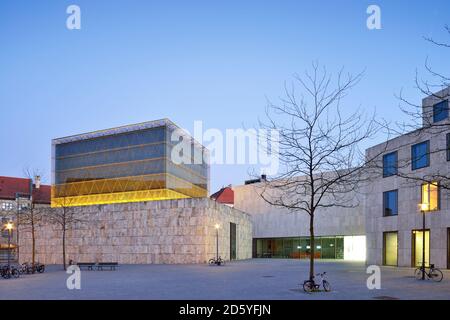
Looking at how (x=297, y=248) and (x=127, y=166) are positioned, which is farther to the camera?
(x=297, y=248)

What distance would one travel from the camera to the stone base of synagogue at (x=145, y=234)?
5591 cm

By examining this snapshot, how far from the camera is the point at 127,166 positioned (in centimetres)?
6850

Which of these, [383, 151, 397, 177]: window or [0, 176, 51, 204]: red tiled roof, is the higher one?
[383, 151, 397, 177]: window

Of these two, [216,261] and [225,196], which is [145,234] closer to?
[216,261]

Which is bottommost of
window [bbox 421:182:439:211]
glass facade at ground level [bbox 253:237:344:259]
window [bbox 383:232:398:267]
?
glass facade at ground level [bbox 253:237:344:259]

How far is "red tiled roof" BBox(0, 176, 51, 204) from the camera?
379 feet

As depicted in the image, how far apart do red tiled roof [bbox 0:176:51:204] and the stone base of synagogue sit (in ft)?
169

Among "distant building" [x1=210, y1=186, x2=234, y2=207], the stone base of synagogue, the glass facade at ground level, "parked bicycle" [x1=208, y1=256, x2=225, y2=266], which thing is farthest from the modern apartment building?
"distant building" [x1=210, y1=186, x2=234, y2=207]

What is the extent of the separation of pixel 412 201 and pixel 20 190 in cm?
9954

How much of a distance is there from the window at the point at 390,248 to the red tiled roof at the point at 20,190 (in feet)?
287

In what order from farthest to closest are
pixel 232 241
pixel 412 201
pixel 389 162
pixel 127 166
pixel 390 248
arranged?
1. pixel 127 166
2. pixel 232 241
3. pixel 390 248
4. pixel 389 162
5. pixel 412 201

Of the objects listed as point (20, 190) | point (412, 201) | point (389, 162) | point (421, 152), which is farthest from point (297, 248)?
point (20, 190)

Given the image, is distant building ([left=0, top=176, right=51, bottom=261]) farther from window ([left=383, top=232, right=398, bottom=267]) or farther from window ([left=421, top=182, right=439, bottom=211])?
window ([left=421, top=182, right=439, bottom=211])
